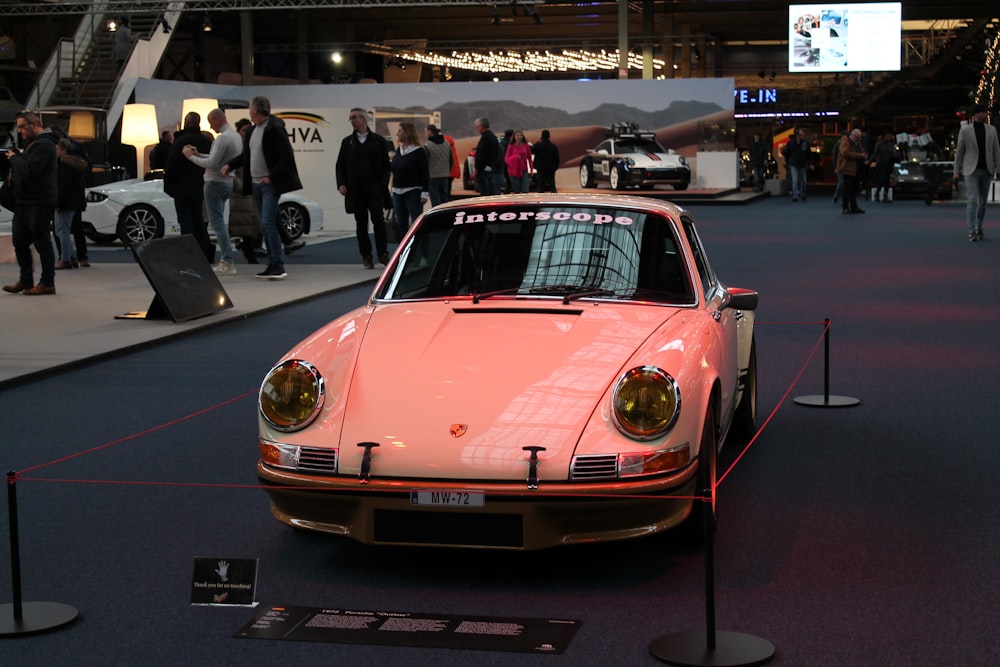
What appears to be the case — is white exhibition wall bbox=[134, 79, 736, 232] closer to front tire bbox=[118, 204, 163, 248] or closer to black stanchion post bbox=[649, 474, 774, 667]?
front tire bbox=[118, 204, 163, 248]

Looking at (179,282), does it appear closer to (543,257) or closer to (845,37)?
(543,257)

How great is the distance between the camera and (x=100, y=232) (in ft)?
63.3

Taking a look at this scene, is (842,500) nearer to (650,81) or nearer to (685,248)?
(685,248)

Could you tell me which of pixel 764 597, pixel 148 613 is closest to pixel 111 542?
pixel 148 613

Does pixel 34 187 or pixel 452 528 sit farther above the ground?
pixel 34 187

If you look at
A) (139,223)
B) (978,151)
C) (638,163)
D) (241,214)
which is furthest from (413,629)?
(638,163)

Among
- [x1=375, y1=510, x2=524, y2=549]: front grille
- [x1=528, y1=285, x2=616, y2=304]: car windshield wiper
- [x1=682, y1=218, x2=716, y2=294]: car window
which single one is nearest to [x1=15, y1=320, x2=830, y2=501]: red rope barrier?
[x1=375, y1=510, x2=524, y2=549]: front grille

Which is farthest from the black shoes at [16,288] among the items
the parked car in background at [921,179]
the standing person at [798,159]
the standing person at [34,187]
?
the parked car in background at [921,179]

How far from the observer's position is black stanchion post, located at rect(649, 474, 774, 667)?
12.0 feet

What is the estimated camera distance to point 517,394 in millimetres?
4520

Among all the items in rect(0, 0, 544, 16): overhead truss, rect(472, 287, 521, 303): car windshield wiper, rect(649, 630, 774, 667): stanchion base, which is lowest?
rect(649, 630, 774, 667): stanchion base

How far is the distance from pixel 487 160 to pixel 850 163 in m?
8.19

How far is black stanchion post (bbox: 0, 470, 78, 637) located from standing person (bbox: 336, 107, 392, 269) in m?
10.6

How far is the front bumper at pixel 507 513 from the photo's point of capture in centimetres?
417
